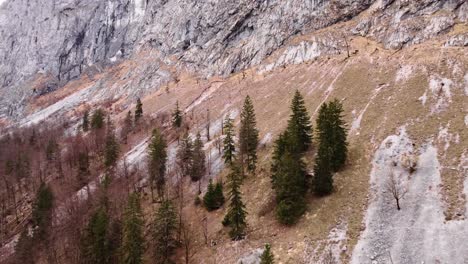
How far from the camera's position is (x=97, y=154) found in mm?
80625

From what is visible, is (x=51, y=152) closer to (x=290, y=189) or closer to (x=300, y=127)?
(x=300, y=127)

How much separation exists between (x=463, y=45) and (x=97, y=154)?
74.1 meters

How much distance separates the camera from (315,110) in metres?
63.5

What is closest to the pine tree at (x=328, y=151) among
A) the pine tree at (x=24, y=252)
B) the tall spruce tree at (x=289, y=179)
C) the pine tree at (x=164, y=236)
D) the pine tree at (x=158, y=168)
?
the tall spruce tree at (x=289, y=179)

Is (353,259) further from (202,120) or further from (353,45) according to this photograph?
(353,45)

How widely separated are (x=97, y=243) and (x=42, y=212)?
2289cm

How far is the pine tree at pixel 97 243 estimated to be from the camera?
4019 cm

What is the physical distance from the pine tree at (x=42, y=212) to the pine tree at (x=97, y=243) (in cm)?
1647

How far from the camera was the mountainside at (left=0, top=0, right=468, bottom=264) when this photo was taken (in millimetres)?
35031

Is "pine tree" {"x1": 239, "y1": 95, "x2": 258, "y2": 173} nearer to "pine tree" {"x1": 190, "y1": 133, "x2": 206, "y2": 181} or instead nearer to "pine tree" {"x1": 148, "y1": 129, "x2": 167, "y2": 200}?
"pine tree" {"x1": 190, "y1": 133, "x2": 206, "y2": 181}

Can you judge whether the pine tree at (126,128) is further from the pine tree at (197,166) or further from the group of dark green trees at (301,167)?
the group of dark green trees at (301,167)

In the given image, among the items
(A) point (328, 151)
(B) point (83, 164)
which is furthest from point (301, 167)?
(B) point (83, 164)

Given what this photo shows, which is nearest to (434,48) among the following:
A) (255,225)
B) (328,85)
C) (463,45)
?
(463,45)

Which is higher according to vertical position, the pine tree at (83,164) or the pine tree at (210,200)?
the pine tree at (210,200)
